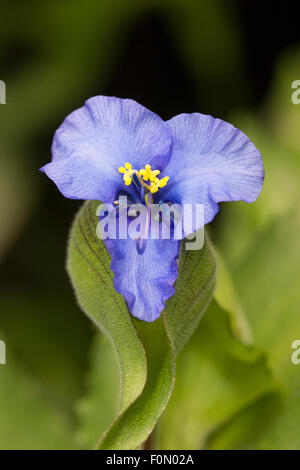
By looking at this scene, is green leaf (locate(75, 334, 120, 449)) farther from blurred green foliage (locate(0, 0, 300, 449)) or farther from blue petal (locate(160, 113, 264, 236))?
blue petal (locate(160, 113, 264, 236))

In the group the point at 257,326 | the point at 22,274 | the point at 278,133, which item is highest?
the point at 278,133

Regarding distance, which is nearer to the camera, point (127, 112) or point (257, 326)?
point (127, 112)

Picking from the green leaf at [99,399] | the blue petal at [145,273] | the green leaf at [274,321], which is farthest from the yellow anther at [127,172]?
the green leaf at [99,399]

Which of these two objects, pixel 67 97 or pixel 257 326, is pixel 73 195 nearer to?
pixel 257 326

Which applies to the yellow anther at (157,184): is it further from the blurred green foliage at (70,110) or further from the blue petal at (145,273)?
the blurred green foliage at (70,110)

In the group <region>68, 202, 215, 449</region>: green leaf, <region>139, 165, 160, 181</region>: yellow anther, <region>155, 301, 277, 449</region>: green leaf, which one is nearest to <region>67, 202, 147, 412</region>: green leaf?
<region>68, 202, 215, 449</region>: green leaf

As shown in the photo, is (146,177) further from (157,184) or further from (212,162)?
(212,162)

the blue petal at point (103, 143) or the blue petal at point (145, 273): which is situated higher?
the blue petal at point (103, 143)
